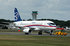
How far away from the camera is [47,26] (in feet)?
195

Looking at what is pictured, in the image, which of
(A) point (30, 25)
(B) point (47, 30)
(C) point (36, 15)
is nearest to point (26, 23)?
(A) point (30, 25)

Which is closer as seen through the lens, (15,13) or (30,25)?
(30,25)

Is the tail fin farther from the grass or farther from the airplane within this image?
the grass

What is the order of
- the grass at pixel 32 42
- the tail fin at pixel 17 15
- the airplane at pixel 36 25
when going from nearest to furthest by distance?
the grass at pixel 32 42, the airplane at pixel 36 25, the tail fin at pixel 17 15

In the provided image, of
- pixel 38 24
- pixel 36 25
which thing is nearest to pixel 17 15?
pixel 36 25

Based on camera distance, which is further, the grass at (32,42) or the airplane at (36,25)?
the airplane at (36,25)

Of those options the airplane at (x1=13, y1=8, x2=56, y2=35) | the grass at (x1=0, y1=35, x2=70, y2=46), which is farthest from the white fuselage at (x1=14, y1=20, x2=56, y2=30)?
the grass at (x1=0, y1=35, x2=70, y2=46)

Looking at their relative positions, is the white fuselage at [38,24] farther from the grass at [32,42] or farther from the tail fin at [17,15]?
the grass at [32,42]

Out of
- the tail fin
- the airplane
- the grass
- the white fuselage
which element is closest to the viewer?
the grass

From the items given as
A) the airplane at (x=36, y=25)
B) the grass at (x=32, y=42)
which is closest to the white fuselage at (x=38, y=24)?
the airplane at (x=36, y=25)

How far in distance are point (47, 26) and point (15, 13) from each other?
43.5 feet

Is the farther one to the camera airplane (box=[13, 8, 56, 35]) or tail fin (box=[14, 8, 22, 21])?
tail fin (box=[14, 8, 22, 21])

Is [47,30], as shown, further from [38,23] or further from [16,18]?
[16,18]

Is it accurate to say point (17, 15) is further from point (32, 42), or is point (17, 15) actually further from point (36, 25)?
point (32, 42)
